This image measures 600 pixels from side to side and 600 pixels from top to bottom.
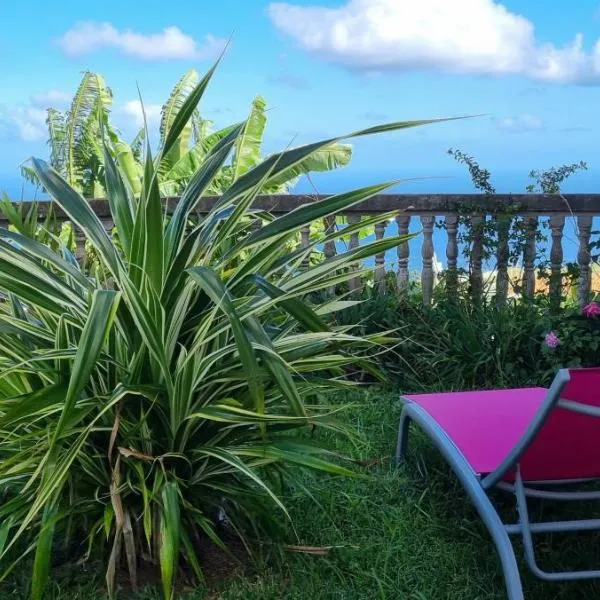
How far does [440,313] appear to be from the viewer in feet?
17.8

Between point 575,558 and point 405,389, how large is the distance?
2.12 metres

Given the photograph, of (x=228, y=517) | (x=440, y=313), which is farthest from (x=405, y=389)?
(x=228, y=517)

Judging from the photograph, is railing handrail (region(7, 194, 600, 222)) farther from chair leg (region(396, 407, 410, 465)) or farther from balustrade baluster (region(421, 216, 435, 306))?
chair leg (region(396, 407, 410, 465))

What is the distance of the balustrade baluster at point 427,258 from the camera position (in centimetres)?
567

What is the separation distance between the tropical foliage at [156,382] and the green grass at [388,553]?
15 cm

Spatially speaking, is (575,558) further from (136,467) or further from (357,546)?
(136,467)

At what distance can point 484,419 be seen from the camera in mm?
3393

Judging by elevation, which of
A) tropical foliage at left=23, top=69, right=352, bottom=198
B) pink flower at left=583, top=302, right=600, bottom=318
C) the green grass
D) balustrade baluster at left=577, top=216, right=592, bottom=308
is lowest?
the green grass

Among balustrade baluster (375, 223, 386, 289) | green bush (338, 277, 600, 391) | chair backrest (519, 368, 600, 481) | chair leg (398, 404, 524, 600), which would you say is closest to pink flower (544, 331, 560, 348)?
green bush (338, 277, 600, 391)

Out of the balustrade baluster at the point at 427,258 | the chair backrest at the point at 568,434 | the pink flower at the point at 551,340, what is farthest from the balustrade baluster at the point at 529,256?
the chair backrest at the point at 568,434

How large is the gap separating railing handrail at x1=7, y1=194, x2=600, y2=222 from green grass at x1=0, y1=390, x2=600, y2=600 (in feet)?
7.71

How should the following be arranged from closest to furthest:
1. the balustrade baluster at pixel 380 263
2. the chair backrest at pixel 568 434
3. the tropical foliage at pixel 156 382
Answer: the chair backrest at pixel 568 434
the tropical foliage at pixel 156 382
the balustrade baluster at pixel 380 263

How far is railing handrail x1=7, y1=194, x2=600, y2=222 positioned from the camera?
5.45 meters

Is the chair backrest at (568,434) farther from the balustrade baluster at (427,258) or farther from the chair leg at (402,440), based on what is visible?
the balustrade baluster at (427,258)
